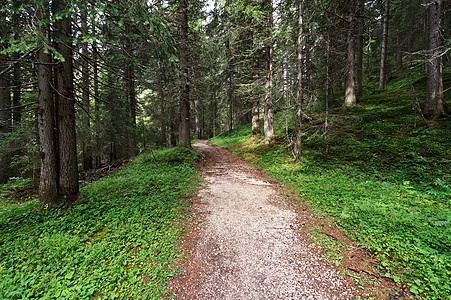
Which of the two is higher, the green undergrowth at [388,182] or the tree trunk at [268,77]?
the tree trunk at [268,77]

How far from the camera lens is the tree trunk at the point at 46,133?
4.20m

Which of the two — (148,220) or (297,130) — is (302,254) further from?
(297,130)

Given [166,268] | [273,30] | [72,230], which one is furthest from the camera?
[273,30]

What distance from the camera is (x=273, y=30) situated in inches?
313

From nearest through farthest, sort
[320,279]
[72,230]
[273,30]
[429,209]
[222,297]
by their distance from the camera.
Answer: [222,297] < [320,279] < [72,230] < [429,209] < [273,30]

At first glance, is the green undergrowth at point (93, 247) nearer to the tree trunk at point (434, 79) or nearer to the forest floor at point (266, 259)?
the forest floor at point (266, 259)

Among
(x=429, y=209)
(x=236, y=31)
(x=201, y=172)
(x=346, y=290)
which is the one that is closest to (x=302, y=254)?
(x=346, y=290)

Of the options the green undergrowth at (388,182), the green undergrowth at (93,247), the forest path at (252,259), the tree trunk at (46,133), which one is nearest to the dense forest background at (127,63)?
the tree trunk at (46,133)

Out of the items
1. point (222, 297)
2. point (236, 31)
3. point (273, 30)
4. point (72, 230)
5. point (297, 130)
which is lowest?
point (222, 297)

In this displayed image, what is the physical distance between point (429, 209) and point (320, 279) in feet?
11.2

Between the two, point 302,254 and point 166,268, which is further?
point 302,254

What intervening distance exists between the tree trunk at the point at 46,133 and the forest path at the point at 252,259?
377cm

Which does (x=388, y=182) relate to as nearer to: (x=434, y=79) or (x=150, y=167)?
(x=434, y=79)

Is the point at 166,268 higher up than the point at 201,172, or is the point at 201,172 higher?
the point at 201,172
